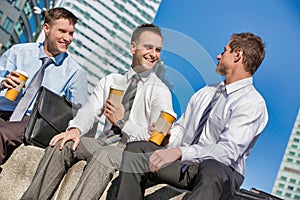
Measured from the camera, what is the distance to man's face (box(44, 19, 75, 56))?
4250mm

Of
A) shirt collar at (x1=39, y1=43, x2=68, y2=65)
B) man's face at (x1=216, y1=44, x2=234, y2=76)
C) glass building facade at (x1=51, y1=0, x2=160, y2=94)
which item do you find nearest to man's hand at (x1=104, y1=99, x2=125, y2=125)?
man's face at (x1=216, y1=44, x2=234, y2=76)

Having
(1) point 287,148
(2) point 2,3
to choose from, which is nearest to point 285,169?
(1) point 287,148

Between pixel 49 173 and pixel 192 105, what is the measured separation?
3.23 ft

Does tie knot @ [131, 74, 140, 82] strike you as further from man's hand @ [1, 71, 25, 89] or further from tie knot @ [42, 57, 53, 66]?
tie knot @ [42, 57, 53, 66]

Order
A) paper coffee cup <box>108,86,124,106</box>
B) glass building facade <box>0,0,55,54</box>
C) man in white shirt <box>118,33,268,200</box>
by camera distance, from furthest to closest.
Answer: glass building facade <box>0,0,55,54</box>, paper coffee cup <box>108,86,124,106</box>, man in white shirt <box>118,33,268,200</box>

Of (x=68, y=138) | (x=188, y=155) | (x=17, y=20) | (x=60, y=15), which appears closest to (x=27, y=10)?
(x=17, y=20)

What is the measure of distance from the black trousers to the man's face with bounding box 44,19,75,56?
1.61 m

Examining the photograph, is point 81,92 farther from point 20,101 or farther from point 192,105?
point 192,105

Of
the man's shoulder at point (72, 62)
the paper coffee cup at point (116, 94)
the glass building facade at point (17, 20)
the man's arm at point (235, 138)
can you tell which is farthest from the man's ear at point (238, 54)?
the glass building facade at point (17, 20)

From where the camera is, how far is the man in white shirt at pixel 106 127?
10.0 ft

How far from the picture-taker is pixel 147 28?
3.61 metres

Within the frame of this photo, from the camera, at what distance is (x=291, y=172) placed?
133750 mm

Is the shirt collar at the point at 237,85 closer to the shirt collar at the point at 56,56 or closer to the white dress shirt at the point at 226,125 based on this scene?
the white dress shirt at the point at 226,125

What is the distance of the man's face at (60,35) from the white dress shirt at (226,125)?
51.2 inches
